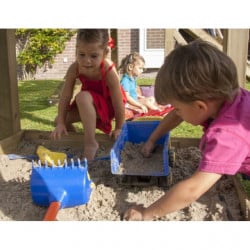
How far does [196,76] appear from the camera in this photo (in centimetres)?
133

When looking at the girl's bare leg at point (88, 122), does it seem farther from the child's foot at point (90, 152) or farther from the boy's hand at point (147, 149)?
the boy's hand at point (147, 149)

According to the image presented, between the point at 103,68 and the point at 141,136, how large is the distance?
481 millimetres

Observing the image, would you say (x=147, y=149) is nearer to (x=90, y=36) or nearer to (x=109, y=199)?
(x=109, y=199)

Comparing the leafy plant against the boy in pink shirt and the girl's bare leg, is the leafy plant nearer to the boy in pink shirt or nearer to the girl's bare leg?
the girl's bare leg

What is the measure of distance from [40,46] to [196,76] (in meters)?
7.88

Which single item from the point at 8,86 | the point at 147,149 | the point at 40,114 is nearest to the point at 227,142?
the point at 147,149

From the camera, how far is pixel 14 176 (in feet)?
6.29

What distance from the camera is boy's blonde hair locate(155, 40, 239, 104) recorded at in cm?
134

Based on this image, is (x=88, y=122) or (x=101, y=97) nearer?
(x=88, y=122)

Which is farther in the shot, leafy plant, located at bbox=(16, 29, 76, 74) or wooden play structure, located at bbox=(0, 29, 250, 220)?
leafy plant, located at bbox=(16, 29, 76, 74)

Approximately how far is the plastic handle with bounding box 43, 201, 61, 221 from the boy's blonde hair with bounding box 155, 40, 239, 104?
0.54m

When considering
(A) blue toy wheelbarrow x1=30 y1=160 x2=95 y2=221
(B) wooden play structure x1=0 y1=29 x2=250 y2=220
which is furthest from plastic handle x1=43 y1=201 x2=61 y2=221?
(B) wooden play structure x1=0 y1=29 x2=250 y2=220

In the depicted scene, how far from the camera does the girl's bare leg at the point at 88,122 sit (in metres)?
2.14

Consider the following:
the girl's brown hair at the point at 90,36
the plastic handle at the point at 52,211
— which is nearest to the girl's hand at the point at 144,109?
the girl's brown hair at the point at 90,36
